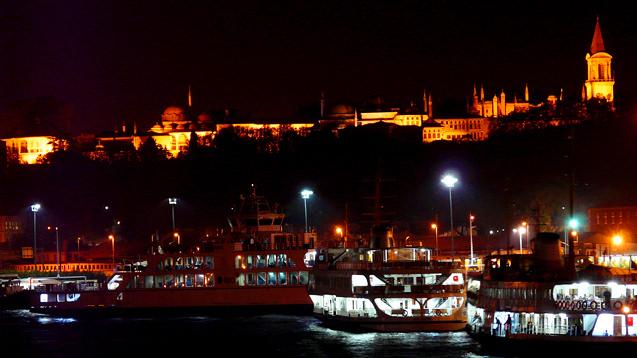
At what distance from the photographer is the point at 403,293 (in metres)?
64.2

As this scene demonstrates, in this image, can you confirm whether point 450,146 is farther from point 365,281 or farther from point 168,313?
point 365,281

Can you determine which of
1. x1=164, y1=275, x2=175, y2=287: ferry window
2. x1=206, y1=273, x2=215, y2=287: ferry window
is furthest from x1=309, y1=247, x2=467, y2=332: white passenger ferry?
x1=164, y1=275, x2=175, y2=287: ferry window

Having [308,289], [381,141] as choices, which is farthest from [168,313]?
[381,141]

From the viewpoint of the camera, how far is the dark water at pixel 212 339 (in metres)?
62.1

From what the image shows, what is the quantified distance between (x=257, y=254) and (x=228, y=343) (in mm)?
11348

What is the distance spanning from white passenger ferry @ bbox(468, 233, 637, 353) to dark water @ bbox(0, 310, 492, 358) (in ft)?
10.1

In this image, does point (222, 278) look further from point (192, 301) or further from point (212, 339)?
point (212, 339)

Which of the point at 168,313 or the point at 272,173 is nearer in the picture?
the point at 168,313

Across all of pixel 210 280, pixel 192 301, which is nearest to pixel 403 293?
pixel 210 280

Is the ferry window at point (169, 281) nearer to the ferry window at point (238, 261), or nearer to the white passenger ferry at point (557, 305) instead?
the ferry window at point (238, 261)

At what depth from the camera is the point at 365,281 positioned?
66.0m

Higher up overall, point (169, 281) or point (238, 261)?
point (238, 261)

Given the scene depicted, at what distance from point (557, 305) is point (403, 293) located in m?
11.1

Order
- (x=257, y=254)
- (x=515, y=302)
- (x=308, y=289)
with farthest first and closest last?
(x=257, y=254) < (x=308, y=289) < (x=515, y=302)
